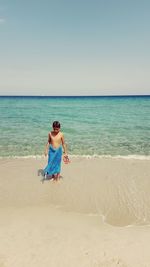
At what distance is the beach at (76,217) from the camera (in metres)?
3.99

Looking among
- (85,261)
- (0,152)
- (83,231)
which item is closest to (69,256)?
(85,261)

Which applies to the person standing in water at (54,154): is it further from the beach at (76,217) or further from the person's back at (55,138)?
the beach at (76,217)

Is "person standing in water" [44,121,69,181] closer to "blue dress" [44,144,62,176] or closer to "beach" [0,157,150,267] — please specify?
"blue dress" [44,144,62,176]

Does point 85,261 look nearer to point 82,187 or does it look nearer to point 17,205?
point 17,205

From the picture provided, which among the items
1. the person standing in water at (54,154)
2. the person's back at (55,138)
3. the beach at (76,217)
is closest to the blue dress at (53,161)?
the person standing in water at (54,154)

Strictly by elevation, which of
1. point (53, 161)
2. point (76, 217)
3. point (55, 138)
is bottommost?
point (76, 217)

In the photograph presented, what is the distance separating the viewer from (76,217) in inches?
217

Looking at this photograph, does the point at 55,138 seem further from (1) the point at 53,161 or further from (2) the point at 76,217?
(2) the point at 76,217

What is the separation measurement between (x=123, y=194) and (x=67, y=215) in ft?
6.27

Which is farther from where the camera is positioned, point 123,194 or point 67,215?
point 123,194

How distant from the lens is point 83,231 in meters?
4.83

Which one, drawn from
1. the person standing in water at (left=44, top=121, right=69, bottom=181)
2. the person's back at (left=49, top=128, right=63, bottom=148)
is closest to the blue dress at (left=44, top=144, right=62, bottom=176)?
the person standing in water at (left=44, top=121, right=69, bottom=181)

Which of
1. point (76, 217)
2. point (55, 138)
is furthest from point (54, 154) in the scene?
point (76, 217)

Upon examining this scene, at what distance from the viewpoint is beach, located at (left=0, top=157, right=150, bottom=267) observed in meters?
3.99
